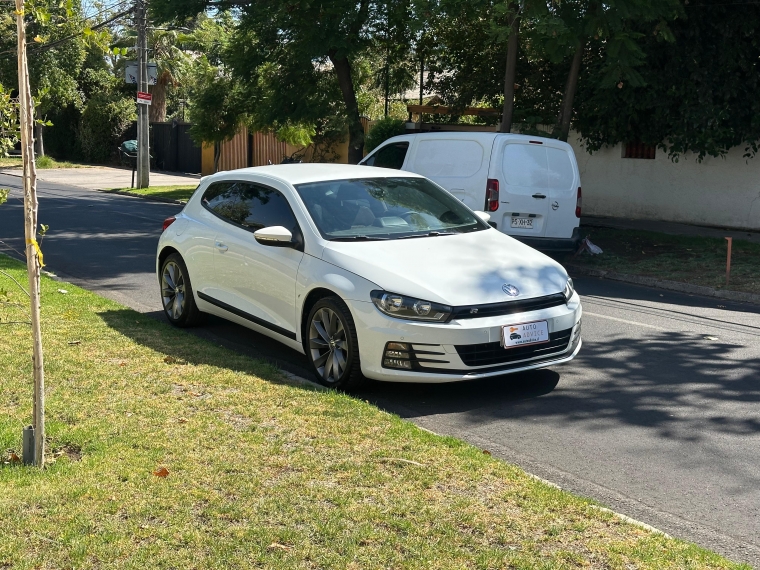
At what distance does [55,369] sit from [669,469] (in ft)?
13.6

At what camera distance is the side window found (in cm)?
1418

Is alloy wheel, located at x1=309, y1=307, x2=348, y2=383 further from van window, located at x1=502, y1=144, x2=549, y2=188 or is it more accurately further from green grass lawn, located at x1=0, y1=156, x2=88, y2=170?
green grass lawn, located at x1=0, y1=156, x2=88, y2=170

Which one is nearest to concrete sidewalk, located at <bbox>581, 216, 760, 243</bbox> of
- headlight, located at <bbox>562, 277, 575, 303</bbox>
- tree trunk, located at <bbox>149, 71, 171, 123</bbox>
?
headlight, located at <bbox>562, 277, 575, 303</bbox>

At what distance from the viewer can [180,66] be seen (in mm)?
45562

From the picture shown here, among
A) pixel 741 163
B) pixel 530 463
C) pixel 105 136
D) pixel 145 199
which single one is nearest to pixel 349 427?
pixel 530 463

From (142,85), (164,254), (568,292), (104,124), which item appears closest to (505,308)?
(568,292)

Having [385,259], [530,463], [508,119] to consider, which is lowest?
[530,463]

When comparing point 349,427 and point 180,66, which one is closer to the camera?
point 349,427

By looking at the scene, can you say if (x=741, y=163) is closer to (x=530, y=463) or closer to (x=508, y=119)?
(x=508, y=119)

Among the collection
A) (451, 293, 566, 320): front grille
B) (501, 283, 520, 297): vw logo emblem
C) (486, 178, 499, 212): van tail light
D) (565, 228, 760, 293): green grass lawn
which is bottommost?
(565, 228, 760, 293): green grass lawn

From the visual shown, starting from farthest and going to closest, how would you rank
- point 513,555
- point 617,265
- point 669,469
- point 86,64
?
point 86,64 < point 617,265 < point 669,469 < point 513,555

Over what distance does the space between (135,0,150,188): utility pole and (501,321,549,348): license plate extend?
22.0 m

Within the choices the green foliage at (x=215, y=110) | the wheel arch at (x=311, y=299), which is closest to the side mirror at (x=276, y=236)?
the wheel arch at (x=311, y=299)

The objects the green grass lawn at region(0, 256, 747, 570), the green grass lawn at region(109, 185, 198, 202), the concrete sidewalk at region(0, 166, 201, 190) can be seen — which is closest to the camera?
the green grass lawn at region(0, 256, 747, 570)
